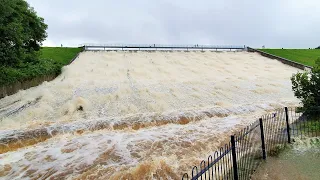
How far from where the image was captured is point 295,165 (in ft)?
25.3

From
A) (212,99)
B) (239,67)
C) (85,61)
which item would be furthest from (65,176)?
(239,67)

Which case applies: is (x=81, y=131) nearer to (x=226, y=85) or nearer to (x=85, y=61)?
(x=226, y=85)

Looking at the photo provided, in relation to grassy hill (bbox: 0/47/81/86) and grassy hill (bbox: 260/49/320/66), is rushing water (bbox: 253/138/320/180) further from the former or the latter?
grassy hill (bbox: 260/49/320/66)

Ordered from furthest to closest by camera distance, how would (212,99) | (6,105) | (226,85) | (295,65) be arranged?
(295,65), (226,85), (212,99), (6,105)

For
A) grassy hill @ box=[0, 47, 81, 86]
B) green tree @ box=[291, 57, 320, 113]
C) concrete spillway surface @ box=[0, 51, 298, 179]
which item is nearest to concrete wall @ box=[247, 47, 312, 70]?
concrete spillway surface @ box=[0, 51, 298, 179]

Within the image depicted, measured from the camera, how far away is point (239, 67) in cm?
2819

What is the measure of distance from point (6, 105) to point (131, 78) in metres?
8.77

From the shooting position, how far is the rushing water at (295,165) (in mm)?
7046

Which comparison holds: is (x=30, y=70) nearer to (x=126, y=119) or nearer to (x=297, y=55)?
(x=126, y=119)

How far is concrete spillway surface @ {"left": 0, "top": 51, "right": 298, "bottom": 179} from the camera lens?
25.5 ft

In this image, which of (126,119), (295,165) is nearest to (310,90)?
(295,165)

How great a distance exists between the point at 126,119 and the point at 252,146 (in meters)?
5.77

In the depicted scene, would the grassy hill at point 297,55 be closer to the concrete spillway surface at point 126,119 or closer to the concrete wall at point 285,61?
the concrete wall at point 285,61

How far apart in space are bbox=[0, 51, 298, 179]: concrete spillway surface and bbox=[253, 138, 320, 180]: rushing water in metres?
1.81
